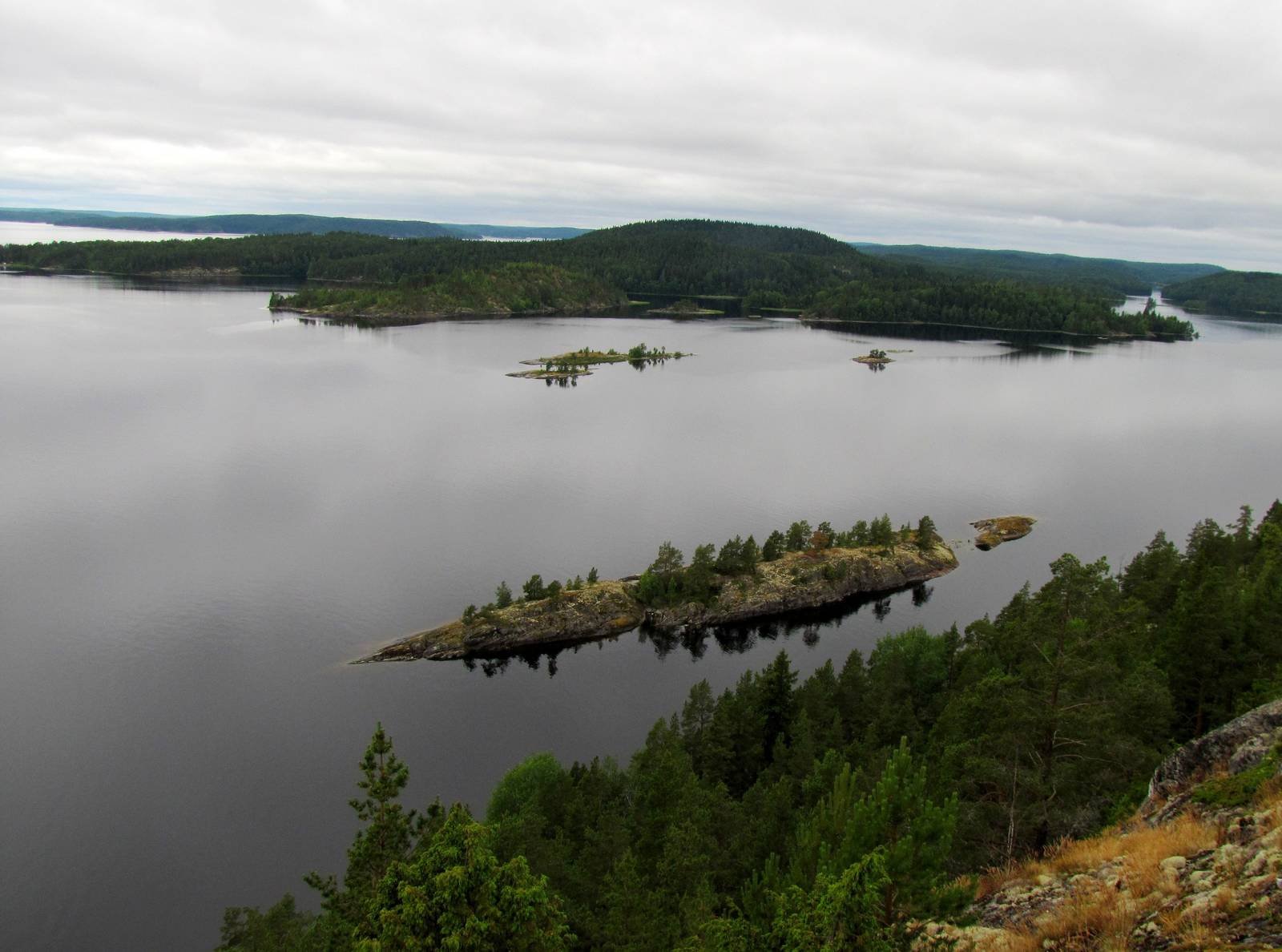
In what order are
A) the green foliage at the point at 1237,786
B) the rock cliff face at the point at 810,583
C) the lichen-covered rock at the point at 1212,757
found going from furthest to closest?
1. the rock cliff face at the point at 810,583
2. the lichen-covered rock at the point at 1212,757
3. the green foliage at the point at 1237,786

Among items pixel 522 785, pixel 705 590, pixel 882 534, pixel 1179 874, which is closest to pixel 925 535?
pixel 882 534

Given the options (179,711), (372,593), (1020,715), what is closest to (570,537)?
(372,593)

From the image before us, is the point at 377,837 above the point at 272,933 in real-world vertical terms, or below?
above

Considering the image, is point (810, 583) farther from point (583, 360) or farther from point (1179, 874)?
point (583, 360)

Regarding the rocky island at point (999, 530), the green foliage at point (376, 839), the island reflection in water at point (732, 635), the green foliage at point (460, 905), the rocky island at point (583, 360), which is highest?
the rocky island at point (583, 360)

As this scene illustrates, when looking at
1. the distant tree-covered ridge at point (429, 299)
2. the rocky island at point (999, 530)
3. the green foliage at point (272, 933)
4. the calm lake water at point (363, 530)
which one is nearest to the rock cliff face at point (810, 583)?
the calm lake water at point (363, 530)

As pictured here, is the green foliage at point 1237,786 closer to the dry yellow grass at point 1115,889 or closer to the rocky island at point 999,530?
the dry yellow grass at point 1115,889

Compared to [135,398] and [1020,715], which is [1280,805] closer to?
[1020,715]
